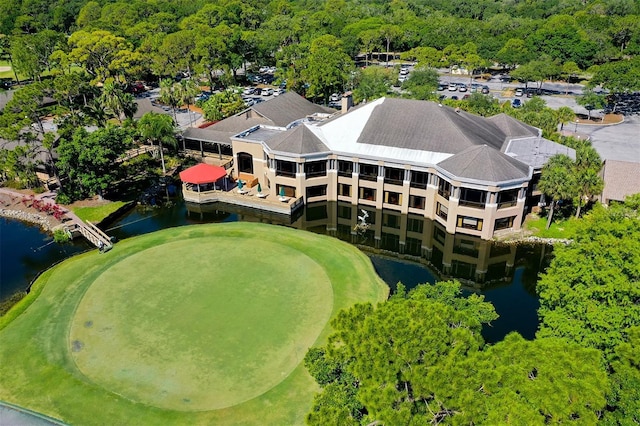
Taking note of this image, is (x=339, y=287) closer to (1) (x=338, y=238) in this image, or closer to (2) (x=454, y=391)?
(1) (x=338, y=238)

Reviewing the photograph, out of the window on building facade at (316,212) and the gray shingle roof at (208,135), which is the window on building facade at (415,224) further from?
the gray shingle roof at (208,135)

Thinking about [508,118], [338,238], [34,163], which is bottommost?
[338,238]

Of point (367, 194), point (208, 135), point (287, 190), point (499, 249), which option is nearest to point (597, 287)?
point (499, 249)

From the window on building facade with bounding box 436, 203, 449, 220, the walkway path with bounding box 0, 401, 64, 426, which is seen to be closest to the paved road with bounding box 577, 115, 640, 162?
the window on building facade with bounding box 436, 203, 449, 220

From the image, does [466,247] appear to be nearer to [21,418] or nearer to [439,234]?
[439,234]

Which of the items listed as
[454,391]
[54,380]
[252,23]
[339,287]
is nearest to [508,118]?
[339,287]

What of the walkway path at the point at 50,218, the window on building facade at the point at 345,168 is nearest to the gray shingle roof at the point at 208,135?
the window on building facade at the point at 345,168

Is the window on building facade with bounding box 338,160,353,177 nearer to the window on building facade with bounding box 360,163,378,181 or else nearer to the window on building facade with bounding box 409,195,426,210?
the window on building facade with bounding box 360,163,378,181
